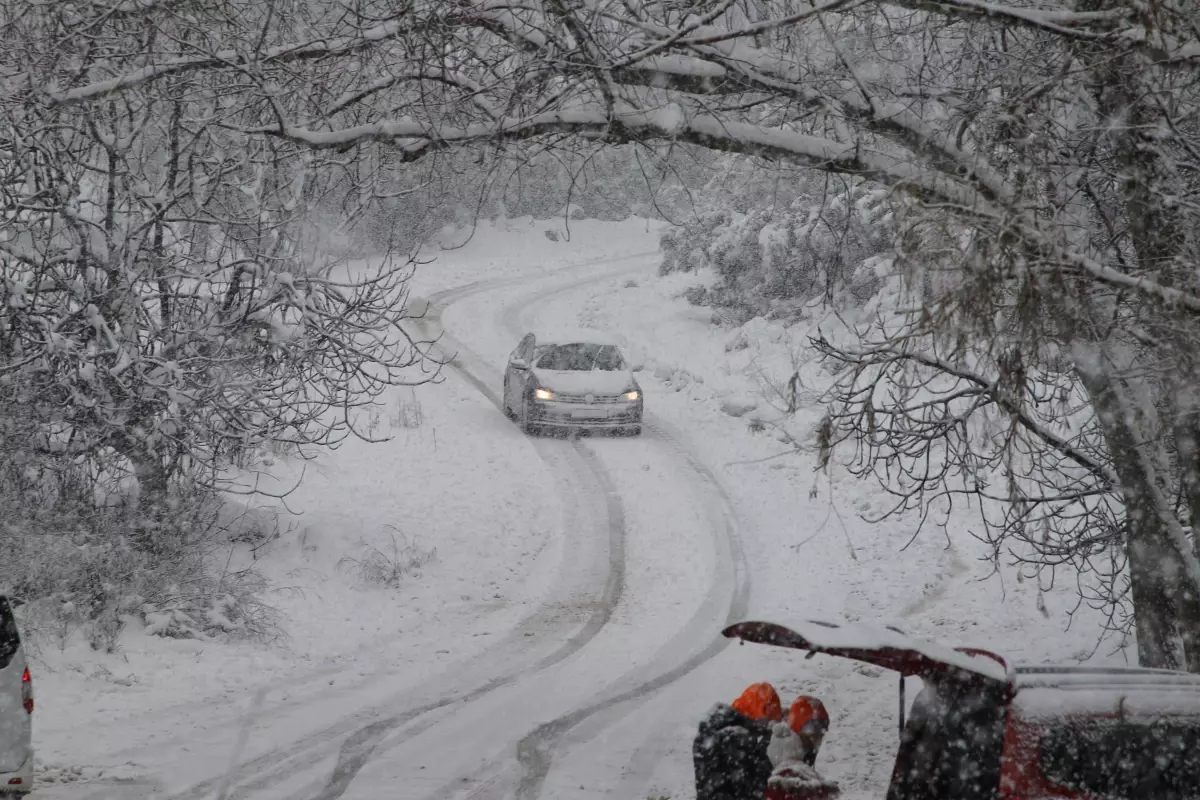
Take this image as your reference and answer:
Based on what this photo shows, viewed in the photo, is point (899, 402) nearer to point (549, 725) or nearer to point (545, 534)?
point (549, 725)

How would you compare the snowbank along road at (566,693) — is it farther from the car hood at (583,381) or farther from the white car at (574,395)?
the car hood at (583,381)

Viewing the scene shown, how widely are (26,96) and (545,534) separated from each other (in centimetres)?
814

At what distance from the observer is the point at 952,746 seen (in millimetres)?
4301

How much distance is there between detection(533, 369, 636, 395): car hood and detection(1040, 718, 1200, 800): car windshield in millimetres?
15226

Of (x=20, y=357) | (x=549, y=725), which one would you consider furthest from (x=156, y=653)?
(x=549, y=725)

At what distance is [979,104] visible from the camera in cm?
606

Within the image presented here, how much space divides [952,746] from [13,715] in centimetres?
472

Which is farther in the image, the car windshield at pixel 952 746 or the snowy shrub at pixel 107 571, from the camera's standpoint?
the snowy shrub at pixel 107 571

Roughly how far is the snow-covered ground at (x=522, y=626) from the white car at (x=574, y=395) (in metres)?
0.45

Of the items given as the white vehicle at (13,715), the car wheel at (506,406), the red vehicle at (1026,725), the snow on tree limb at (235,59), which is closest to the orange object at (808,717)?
the red vehicle at (1026,725)

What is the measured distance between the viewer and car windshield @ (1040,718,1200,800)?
3.97 m

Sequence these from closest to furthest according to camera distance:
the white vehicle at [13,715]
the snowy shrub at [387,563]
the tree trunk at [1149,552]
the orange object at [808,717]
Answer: the orange object at [808,717]
the white vehicle at [13,715]
the tree trunk at [1149,552]
the snowy shrub at [387,563]

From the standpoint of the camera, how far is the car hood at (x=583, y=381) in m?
19.1

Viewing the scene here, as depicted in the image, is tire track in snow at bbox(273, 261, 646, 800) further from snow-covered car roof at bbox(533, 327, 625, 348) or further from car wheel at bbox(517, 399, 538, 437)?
snow-covered car roof at bbox(533, 327, 625, 348)
